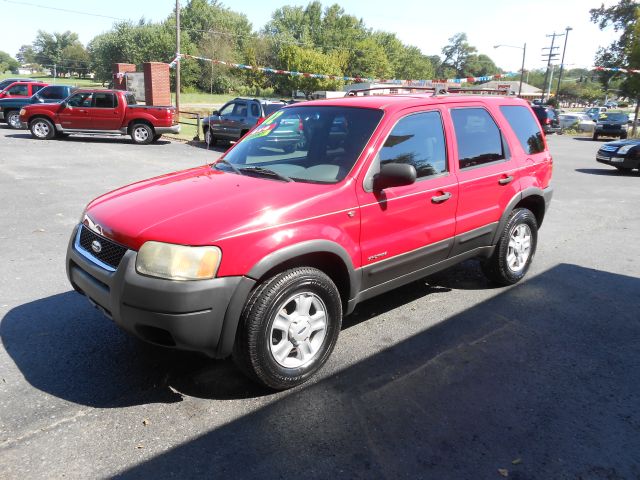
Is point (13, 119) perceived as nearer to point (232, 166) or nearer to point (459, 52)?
point (232, 166)

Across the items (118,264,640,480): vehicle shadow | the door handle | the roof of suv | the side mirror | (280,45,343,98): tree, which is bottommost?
(118,264,640,480): vehicle shadow

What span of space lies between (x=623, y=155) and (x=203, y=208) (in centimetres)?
1371

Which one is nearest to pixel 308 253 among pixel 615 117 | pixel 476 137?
pixel 476 137

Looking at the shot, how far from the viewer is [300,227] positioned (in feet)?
10.0

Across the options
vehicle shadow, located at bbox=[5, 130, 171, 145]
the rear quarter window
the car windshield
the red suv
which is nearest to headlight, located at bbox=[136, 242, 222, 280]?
the red suv

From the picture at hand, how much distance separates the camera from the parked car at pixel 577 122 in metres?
31.6

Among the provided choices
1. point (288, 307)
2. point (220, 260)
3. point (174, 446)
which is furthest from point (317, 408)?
point (220, 260)

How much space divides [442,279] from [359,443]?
291 cm

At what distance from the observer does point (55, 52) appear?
123188 mm

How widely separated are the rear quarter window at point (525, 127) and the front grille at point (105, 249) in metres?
3.66

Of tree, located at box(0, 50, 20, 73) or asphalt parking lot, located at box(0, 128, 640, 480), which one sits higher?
tree, located at box(0, 50, 20, 73)

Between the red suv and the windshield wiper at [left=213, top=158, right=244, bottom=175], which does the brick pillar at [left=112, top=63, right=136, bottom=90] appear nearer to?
the windshield wiper at [left=213, top=158, right=244, bottom=175]

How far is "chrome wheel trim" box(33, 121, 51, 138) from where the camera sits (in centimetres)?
1680

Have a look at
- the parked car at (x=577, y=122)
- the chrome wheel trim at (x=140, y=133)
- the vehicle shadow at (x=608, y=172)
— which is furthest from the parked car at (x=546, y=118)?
the chrome wheel trim at (x=140, y=133)
